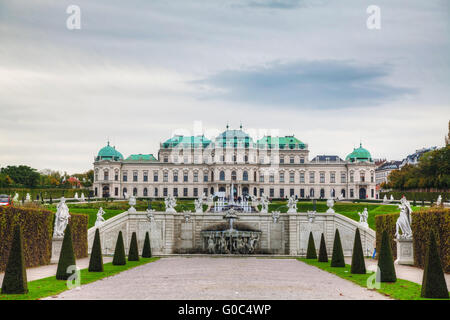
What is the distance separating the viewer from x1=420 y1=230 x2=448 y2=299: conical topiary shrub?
443 inches

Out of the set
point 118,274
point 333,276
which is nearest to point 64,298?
point 118,274

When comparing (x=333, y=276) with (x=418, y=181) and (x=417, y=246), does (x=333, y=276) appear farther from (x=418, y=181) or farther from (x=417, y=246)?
(x=418, y=181)

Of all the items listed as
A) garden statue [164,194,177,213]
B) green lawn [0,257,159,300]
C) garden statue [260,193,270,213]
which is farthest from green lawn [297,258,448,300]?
garden statue [260,193,270,213]

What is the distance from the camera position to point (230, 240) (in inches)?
1299

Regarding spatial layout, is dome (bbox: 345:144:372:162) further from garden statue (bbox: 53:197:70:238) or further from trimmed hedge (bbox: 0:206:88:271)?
trimmed hedge (bbox: 0:206:88:271)

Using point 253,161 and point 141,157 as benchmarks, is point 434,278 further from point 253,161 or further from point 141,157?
point 141,157

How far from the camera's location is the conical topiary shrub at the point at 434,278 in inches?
443

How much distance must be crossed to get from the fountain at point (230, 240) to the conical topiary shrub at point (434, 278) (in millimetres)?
21974

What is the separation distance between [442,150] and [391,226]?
141 ft

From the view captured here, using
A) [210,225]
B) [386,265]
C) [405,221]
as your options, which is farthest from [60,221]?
[210,225]

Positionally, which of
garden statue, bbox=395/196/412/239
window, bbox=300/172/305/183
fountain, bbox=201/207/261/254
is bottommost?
fountain, bbox=201/207/261/254

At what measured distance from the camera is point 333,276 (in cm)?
1717

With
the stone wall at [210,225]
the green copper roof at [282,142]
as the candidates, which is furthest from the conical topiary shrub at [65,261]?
the green copper roof at [282,142]

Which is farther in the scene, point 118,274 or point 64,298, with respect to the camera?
point 118,274
